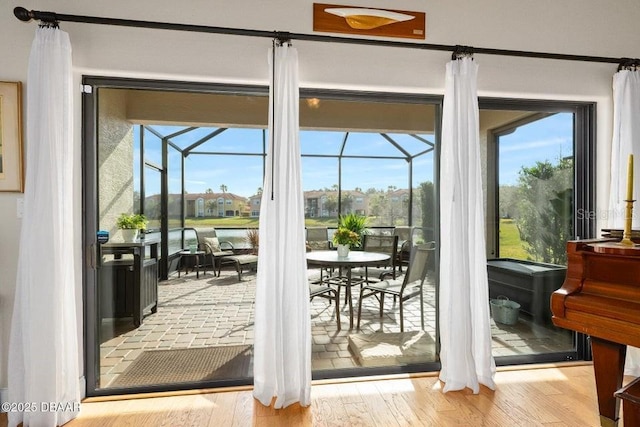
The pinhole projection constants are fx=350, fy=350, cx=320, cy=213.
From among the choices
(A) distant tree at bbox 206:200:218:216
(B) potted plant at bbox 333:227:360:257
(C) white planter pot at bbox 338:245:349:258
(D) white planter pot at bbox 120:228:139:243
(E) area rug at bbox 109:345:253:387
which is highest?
(A) distant tree at bbox 206:200:218:216

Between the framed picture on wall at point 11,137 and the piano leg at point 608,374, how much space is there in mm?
3521

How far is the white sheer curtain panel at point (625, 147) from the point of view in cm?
265

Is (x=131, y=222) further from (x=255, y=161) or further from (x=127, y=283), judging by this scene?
(x=255, y=161)

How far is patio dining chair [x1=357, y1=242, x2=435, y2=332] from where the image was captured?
2.92m

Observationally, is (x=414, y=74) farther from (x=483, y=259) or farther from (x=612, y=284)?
(x=612, y=284)

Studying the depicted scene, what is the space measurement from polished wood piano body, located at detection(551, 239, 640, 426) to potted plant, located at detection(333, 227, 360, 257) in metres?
1.62

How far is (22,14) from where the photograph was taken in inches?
80.4

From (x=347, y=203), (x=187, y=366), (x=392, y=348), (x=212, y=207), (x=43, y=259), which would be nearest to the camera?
(x=43, y=259)

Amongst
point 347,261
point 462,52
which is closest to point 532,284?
point 347,261

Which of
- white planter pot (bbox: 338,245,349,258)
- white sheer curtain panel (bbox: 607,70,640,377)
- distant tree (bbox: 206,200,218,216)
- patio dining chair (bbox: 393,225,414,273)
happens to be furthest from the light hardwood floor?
distant tree (bbox: 206,200,218,216)

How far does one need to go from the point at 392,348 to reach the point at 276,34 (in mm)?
2497

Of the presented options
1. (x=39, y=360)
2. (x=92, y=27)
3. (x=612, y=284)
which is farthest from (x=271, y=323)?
(x=92, y=27)

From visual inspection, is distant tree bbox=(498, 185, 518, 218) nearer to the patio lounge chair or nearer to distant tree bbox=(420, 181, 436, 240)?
distant tree bbox=(420, 181, 436, 240)

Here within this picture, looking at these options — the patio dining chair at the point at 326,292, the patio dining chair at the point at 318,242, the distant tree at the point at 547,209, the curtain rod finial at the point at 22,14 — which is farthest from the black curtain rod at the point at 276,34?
the patio dining chair at the point at 326,292
